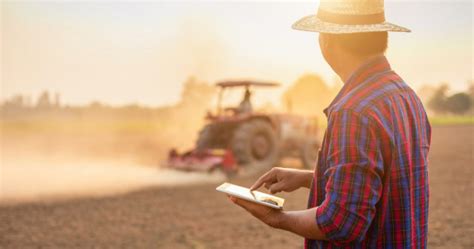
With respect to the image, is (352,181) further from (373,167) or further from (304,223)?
(304,223)

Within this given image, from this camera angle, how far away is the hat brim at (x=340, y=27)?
1795mm

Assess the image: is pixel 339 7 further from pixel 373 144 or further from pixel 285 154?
pixel 285 154

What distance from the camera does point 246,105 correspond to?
39.2ft

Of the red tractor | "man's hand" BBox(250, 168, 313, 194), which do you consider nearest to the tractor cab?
the red tractor

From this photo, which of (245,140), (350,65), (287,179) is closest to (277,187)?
(287,179)

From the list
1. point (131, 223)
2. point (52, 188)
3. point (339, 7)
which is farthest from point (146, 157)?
point (339, 7)

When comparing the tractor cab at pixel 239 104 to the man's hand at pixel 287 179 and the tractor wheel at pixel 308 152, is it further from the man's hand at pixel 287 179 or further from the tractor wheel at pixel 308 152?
the man's hand at pixel 287 179

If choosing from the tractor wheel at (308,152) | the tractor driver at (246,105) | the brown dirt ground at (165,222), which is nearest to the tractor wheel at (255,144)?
the tractor driver at (246,105)

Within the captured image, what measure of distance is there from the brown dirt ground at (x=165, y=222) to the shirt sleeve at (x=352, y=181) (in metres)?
4.08

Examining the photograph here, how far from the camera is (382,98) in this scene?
172 cm

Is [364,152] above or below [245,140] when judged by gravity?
above

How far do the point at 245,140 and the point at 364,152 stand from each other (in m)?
9.49

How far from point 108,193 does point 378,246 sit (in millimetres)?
7641

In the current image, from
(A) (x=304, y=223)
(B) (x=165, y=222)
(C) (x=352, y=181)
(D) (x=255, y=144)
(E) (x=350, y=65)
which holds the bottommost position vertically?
(B) (x=165, y=222)
